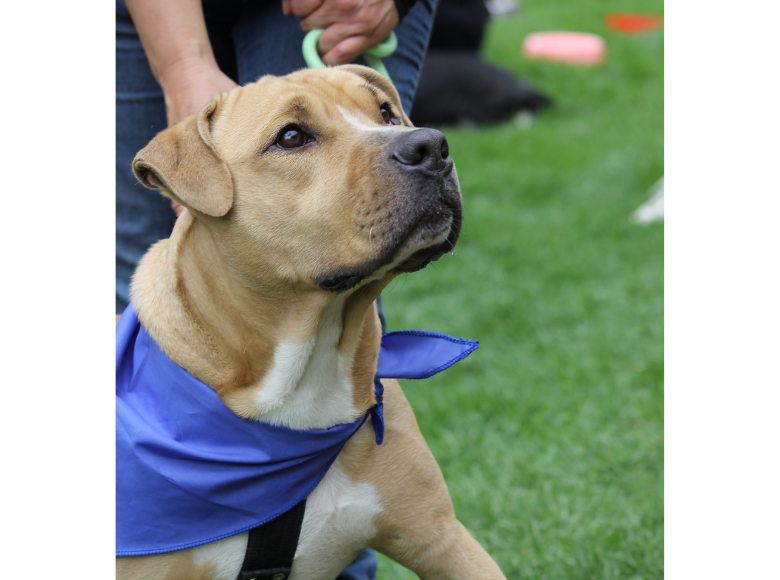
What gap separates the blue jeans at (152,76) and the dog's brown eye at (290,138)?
0.67 m

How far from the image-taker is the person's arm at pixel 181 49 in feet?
10.2

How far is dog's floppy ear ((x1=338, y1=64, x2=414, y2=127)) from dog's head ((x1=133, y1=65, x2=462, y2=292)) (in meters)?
0.36

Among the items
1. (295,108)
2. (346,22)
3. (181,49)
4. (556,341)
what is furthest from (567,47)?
(295,108)

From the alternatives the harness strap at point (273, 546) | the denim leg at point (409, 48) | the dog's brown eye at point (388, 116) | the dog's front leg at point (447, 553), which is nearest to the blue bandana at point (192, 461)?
the harness strap at point (273, 546)

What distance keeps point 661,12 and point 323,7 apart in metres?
12.8

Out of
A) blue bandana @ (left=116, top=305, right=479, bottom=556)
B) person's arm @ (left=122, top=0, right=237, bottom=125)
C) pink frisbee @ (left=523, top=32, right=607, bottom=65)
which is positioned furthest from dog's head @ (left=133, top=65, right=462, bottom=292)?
pink frisbee @ (left=523, top=32, right=607, bottom=65)

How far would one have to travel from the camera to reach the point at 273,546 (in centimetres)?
284

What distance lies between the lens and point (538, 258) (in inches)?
288

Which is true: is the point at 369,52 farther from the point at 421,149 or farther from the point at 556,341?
the point at 556,341

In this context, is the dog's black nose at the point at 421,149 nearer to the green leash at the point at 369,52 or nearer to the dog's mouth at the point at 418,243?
the dog's mouth at the point at 418,243

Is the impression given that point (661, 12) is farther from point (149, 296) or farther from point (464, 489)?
point (149, 296)

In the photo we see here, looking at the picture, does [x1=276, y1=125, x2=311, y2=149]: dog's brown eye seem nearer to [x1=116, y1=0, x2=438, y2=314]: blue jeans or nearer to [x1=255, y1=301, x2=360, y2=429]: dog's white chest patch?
[x1=255, y1=301, x2=360, y2=429]: dog's white chest patch

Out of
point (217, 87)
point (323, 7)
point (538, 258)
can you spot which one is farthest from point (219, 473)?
point (538, 258)

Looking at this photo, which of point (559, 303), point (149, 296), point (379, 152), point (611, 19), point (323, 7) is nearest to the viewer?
point (379, 152)
